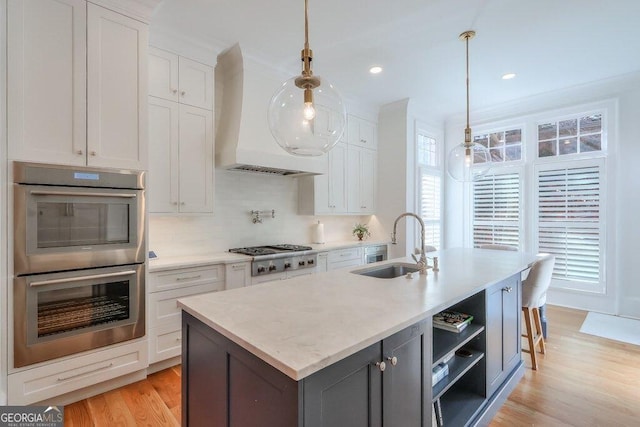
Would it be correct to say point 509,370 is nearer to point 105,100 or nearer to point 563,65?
point 563,65

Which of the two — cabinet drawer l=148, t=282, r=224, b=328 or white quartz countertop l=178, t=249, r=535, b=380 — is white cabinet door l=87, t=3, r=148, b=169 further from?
white quartz countertop l=178, t=249, r=535, b=380

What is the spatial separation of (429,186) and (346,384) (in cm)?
446

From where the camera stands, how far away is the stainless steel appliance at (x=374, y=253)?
4.41m

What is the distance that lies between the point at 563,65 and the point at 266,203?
Answer: 374 cm

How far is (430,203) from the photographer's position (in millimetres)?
5062

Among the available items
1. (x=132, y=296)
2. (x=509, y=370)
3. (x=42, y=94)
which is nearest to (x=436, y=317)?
(x=509, y=370)

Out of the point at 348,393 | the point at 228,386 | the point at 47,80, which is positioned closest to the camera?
the point at 348,393

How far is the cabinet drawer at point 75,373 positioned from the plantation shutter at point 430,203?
4022 mm

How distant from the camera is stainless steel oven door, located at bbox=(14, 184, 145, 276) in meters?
1.92

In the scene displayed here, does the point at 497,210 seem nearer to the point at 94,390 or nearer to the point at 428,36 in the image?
the point at 428,36

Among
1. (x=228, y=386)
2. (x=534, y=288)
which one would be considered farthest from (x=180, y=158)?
(x=534, y=288)

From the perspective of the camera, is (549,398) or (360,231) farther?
(360,231)

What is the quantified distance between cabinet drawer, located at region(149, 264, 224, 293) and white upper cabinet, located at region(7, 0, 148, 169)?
899 millimetres

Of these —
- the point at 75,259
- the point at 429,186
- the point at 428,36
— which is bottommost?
the point at 75,259
